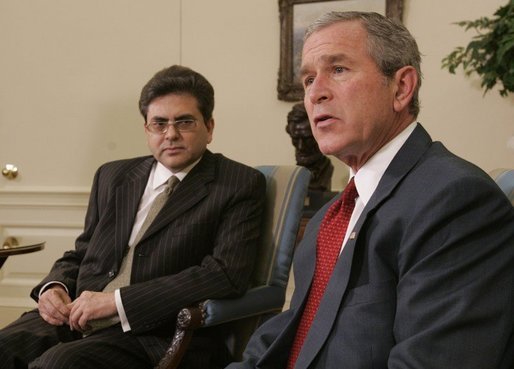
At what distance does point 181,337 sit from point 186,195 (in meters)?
0.55

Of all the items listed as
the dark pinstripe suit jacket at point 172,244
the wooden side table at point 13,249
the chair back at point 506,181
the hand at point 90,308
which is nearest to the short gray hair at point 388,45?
the chair back at point 506,181

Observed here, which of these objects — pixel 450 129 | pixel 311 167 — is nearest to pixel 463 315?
pixel 311 167

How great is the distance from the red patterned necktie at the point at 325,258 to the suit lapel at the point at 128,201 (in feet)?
3.44

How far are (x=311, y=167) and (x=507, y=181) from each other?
5.74 feet


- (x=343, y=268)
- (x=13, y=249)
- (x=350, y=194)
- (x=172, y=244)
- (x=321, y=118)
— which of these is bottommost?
(x=13, y=249)

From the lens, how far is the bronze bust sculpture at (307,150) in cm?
323

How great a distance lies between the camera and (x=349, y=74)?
139cm

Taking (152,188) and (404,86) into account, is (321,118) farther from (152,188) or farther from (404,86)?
(152,188)

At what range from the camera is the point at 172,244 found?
222cm

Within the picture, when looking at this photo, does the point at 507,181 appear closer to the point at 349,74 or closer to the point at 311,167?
the point at 349,74

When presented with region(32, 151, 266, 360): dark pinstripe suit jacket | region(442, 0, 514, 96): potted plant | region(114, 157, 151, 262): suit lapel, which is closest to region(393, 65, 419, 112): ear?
region(32, 151, 266, 360): dark pinstripe suit jacket

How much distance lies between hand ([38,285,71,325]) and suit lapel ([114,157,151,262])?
25 centimetres

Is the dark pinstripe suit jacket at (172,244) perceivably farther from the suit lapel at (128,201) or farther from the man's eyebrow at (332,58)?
the man's eyebrow at (332,58)

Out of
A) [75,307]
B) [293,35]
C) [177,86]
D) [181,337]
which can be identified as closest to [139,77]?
[293,35]
